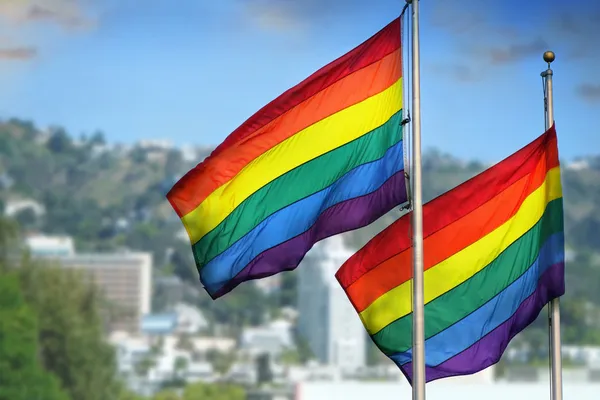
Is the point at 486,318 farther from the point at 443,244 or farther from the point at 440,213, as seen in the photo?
the point at 440,213

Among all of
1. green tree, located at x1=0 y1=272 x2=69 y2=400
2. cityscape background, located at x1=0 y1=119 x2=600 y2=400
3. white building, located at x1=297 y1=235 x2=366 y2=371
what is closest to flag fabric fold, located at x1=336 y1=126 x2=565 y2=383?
cityscape background, located at x1=0 y1=119 x2=600 y2=400

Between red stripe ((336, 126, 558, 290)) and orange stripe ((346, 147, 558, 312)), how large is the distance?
0.03 m

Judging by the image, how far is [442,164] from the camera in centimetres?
11762

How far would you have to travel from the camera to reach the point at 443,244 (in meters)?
8.07

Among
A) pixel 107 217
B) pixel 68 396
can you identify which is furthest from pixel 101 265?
pixel 68 396

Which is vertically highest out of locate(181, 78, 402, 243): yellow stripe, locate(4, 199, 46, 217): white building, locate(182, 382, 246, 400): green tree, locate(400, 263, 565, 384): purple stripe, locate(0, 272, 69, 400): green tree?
locate(4, 199, 46, 217): white building

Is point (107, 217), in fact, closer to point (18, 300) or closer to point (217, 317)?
point (217, 317)

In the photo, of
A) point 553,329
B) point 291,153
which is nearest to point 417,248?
point 291,153

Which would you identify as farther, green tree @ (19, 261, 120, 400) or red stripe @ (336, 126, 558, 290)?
green tree @ (19, 261, 120, 400)

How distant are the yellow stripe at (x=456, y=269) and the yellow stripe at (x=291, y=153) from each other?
0.85 metres

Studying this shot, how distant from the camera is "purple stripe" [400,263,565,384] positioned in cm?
801

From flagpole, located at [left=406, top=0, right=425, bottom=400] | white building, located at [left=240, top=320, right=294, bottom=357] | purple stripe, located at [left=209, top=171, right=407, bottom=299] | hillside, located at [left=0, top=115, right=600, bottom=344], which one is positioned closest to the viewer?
flagpole, located at [left=406, top=0, right=425, bottom=400]

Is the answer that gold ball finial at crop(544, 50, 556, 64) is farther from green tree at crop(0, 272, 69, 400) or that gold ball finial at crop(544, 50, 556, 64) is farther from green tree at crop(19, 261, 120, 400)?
green tree at crop(19, 261, 120, 400)

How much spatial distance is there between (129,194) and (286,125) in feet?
380
